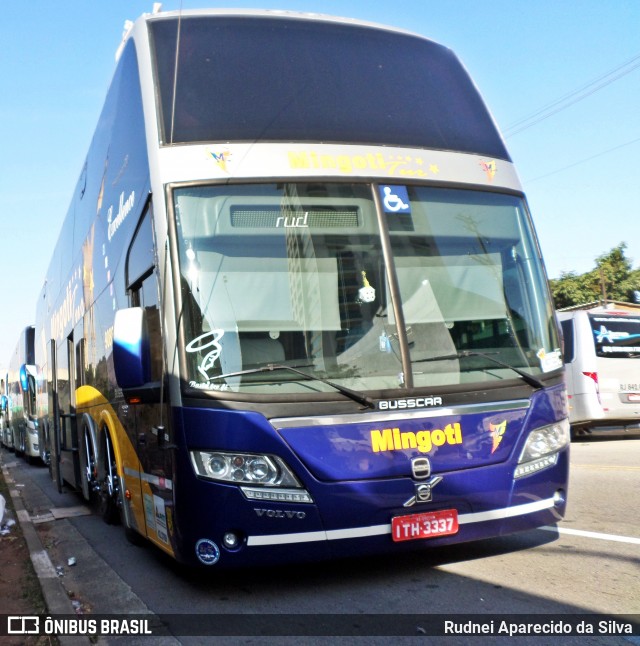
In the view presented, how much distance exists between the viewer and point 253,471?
534 cm

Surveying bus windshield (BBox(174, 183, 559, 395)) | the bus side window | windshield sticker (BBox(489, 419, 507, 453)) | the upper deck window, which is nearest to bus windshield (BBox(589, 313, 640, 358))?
the upper deck window

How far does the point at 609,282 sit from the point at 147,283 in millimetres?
40388

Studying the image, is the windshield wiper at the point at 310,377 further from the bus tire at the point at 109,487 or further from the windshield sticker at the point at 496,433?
the bus tire at the point at 109,487

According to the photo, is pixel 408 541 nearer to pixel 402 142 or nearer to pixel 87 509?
pixel 402 142

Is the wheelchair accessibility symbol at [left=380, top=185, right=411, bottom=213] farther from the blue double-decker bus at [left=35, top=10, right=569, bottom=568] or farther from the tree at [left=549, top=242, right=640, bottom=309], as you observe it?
the tree at [left=549, top=242, right=640, bottom=309]

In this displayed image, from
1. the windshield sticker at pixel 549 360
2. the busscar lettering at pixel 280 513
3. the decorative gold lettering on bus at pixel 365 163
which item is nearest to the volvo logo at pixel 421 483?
the busscar lettering at pixel 280 513

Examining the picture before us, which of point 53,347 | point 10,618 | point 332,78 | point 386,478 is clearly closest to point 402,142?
point 332,78

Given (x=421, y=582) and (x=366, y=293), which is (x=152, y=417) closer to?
(x=366, y=293)


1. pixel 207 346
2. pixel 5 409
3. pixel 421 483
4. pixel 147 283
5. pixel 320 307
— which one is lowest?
pixel 421 483

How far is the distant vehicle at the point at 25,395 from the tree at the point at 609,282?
88.1 ft

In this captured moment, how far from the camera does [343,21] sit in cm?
733

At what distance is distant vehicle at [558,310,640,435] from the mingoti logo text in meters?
9.98

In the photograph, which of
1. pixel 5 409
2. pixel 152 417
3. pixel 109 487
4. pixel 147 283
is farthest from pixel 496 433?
pixel 5 409

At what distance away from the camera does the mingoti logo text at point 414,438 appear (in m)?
5.48
